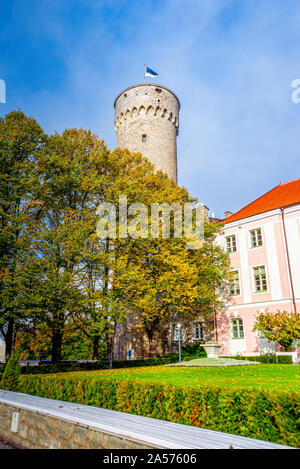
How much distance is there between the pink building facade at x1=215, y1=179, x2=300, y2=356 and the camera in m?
26.2

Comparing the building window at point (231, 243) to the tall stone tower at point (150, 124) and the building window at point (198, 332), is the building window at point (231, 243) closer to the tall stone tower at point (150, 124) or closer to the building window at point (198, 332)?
the building window at point (198, 332)

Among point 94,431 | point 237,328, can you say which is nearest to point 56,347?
point 94,431

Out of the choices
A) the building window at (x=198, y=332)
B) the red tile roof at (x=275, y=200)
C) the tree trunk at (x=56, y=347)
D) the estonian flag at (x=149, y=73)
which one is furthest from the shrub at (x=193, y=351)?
the estonian flag at (x=149, y=73)

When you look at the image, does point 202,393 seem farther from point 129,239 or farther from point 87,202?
point 87,202

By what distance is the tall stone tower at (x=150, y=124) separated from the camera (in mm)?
35500

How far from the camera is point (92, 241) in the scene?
67.1 feet

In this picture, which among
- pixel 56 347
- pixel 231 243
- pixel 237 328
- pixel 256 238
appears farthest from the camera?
pixel 231 243

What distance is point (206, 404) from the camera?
6113mm

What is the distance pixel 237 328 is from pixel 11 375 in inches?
848

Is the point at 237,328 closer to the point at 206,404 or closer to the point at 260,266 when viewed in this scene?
the point at 260,266

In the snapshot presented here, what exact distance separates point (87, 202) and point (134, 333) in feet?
41.9

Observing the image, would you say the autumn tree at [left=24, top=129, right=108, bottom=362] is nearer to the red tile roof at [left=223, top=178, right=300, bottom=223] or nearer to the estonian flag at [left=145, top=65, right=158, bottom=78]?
the red tile roof at [left=223, top=178, right=300, bottom=223]

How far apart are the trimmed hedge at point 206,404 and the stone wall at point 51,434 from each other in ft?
5.36
